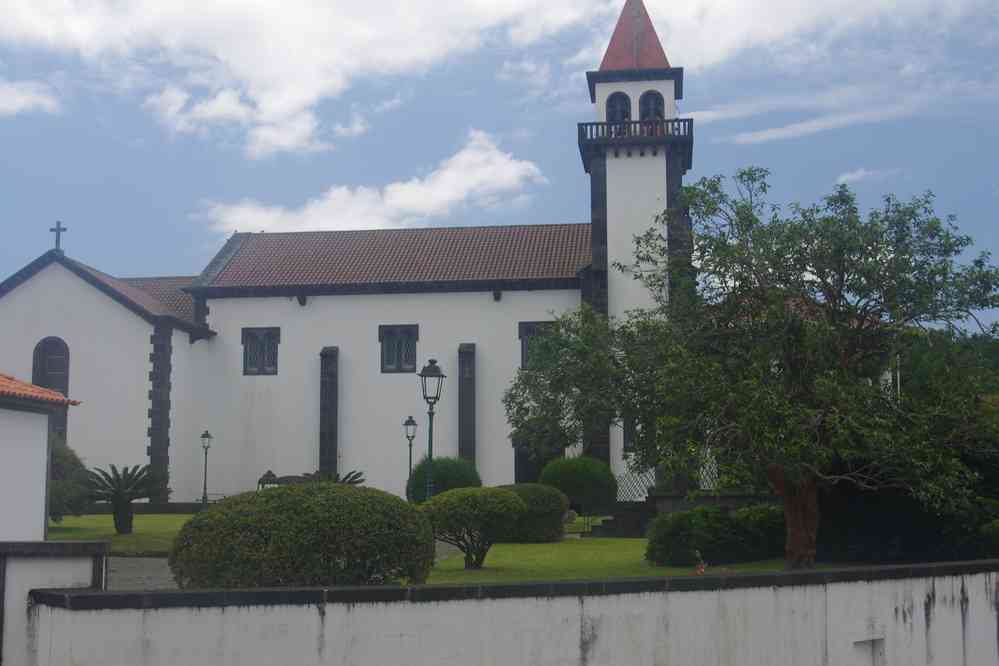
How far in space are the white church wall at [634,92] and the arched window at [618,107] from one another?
0.12 metres

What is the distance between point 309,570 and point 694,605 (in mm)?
4066

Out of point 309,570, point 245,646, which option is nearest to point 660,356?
point 309,570

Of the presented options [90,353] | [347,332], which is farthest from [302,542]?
[90,353]

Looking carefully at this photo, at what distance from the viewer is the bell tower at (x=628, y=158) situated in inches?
1563

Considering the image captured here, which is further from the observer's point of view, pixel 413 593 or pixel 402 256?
pixel 402 256

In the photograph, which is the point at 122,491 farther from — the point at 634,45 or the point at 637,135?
the point at 634,45

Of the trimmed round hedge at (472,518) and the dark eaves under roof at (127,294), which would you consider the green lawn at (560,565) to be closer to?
the trimmed round hedge at (472,518)

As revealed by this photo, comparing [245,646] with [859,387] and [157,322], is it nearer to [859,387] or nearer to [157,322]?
[859,387]

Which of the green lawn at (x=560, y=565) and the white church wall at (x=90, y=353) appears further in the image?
the white church wall at (x=90, y=353)

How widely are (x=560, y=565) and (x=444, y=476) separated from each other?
15450 mm

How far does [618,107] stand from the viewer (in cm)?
4100

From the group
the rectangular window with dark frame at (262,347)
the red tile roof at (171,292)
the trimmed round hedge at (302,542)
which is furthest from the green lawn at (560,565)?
the red tile roof at (171,292)

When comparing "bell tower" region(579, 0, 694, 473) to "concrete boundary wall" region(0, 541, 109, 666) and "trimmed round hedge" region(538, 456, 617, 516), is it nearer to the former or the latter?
"trimmed round hedge" region(538, 456, 617, 516)

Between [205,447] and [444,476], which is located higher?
[205,447]
